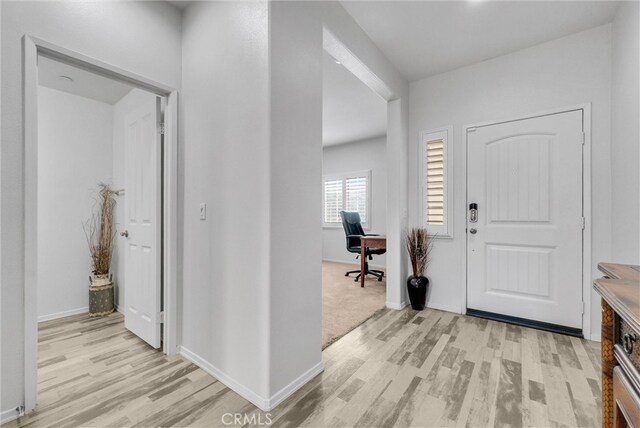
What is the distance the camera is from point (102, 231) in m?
3.06

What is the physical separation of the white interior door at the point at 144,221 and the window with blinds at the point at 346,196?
14.3 feet

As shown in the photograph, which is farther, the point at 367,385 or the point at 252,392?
the point at 367,385

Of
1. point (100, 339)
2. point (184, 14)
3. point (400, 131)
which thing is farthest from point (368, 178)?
point (100, 339)

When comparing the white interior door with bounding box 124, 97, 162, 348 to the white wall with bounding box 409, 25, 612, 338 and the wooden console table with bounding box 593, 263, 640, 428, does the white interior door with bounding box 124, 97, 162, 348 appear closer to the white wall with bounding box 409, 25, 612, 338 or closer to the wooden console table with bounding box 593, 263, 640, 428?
the wooden console table with bounding box 593, 263, 640, 428

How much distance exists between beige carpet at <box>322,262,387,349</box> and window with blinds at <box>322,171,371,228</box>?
1714 millimetres

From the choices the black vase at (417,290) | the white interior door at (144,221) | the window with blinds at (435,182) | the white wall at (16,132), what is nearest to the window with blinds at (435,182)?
the window with blinds at (435,182)

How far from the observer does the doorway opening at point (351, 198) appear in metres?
3.04

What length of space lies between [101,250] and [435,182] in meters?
3.76

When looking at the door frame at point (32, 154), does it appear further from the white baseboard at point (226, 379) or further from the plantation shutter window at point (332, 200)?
the plantation shutter window at point (332, 200)

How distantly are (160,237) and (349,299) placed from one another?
2.26m

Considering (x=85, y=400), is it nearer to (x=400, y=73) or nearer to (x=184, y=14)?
(x=184, y=14)

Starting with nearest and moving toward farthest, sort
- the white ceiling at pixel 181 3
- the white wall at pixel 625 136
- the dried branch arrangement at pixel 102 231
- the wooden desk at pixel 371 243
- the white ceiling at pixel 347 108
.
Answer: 1. the white wall at pixel 625 136
2. the white ceiling at pixel 181 3
3. the dried branch arrangement at pixel 102 231
4. the white ceiling at pixel 347 108
5. the wooden desk at pixel 371 243

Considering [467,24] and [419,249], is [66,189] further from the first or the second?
[467,24]
